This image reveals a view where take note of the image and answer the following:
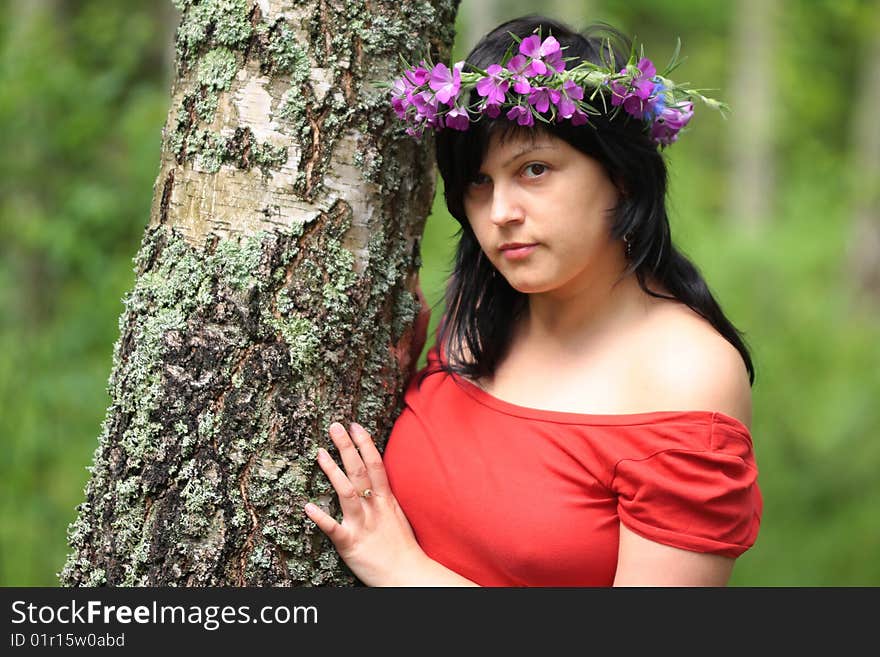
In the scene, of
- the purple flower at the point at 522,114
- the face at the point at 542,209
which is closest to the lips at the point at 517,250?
the face at the point at 542,209

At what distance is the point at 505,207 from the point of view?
1771 mm

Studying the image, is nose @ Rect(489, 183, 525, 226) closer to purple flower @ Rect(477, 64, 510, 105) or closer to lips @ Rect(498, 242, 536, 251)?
lips @ Rect(498, 242, 536, 251)

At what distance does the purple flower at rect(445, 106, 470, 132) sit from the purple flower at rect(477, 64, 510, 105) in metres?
0.05

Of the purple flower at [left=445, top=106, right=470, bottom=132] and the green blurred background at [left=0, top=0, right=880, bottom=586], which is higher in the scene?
the green blurred background at [left=0, top=0, right=880, bottom=586]

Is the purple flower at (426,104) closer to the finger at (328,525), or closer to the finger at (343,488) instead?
the finger at (343,488)

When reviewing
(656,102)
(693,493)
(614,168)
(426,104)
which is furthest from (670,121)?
(693,493)

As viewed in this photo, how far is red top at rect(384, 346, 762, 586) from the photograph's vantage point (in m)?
1.63

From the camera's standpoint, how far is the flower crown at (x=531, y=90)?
66.5 inches

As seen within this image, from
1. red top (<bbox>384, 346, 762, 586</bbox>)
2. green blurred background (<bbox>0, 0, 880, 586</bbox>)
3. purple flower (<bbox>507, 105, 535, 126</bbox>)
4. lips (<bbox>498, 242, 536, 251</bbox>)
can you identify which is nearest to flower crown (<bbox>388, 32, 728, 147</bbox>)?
purple flower (<bbox>507, 105, 535, 126</bbox>)

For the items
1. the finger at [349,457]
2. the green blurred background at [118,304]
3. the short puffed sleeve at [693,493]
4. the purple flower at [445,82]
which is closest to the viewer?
the short puffed sleeve at [693,493]

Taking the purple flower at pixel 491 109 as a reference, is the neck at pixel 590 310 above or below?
below

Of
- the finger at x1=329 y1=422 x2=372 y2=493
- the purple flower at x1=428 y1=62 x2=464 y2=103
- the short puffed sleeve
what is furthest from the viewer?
the finger at x1=329 y1=422 x2=372 y2=493

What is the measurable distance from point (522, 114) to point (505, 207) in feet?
0.60

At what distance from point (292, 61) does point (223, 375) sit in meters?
0.62
